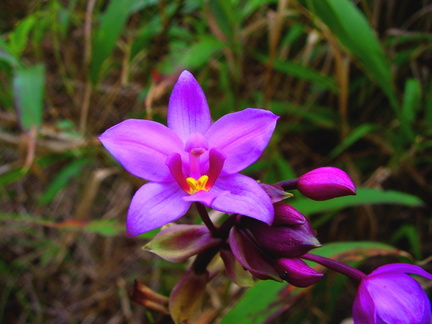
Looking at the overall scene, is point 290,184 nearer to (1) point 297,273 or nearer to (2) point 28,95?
(1) point 297,273

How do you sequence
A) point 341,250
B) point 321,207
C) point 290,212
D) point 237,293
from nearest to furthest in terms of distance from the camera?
point 290,212
point 341,250
point 321,207
point 237,293

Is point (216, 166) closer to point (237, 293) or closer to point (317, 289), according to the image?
point (237, 293)

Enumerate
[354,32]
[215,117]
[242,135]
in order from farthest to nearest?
[215,117] < [354,32] < [242,135]

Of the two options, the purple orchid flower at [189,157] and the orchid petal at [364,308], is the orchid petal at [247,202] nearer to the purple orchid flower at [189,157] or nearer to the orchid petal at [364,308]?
the purple orchid flower at [189,157]

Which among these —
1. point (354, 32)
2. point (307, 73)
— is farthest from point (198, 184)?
point (307, 73)

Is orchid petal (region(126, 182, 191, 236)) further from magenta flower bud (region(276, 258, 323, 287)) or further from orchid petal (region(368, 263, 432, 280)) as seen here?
orchid petal (region(368, 263, 432, 280))

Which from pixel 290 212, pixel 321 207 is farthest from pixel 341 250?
pixel 290 212

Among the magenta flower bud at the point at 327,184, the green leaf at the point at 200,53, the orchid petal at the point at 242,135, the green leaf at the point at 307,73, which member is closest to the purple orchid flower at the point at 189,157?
the orchid petal at the point at 242,135
